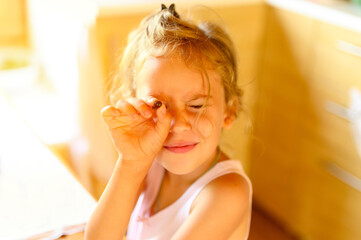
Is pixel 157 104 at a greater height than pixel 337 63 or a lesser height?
greater

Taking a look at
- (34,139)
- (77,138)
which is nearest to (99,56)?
(77,138)

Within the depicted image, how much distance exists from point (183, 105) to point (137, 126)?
8 centimetres

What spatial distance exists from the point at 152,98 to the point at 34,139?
409 millimetres

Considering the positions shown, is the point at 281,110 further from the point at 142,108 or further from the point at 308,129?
the point at 142,108

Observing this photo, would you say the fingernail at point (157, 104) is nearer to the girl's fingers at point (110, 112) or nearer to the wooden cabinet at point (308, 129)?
the girl's fingers at point (110, 112)

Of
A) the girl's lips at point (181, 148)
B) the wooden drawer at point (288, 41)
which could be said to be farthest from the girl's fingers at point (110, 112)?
the wooden drawer at point (288, 41)

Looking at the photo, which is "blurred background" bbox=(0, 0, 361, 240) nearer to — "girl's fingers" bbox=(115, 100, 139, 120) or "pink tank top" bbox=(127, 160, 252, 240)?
"pink tank top" bbox=(127, 160, 252, 240)

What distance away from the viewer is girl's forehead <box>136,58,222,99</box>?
2.64ft

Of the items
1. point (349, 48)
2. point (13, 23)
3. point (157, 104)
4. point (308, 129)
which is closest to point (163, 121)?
point (157, 104)

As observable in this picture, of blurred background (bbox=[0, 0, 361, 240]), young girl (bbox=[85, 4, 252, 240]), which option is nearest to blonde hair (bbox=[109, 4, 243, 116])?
young girl (bbox=[85, 4, 252, 240])

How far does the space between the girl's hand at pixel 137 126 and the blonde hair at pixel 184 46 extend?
114mm

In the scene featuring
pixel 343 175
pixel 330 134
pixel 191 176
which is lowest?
pixel 343 175

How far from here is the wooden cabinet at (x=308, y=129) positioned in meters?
1.71

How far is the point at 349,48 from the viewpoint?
164cm
